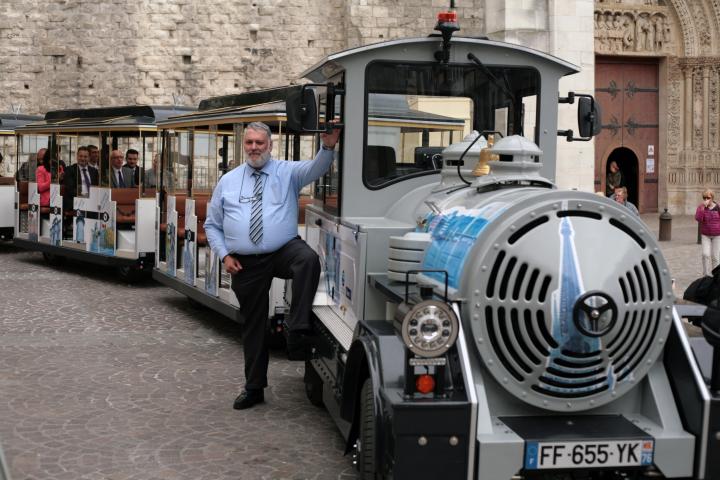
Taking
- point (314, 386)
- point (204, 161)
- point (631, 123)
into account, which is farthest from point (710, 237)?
point (631, 123)

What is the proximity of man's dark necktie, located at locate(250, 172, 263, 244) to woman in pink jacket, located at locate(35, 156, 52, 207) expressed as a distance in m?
8.82

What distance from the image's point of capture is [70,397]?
593cm

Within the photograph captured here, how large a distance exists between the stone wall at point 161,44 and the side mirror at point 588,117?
16.4 metres

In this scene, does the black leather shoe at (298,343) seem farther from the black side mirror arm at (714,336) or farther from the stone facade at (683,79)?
the stone facade at (683,79)

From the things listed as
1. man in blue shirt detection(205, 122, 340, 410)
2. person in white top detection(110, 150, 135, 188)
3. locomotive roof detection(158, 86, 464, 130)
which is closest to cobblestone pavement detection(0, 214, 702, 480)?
man in blue shirt detection(205, 122, 340, 410)

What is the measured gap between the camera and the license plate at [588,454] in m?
3.33

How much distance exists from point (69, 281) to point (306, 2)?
452 inches

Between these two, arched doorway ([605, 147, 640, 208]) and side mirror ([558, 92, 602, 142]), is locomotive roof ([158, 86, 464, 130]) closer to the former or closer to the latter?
side mirror ([558, 92, 602, 142])

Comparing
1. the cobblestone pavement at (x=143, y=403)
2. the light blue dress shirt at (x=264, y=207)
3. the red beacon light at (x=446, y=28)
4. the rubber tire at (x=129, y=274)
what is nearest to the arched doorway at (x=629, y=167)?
the rubber tire at (x=129, y=274)

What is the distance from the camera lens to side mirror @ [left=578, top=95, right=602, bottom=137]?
5.11 m

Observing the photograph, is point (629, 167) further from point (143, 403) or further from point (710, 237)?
point (143, 403)

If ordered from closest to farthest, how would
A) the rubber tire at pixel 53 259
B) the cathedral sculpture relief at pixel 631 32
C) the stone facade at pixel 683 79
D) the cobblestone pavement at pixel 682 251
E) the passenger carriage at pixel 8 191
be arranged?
the cobblestone pavement at pixel 682 251 < the rubber tire at pixel 53 259 < the passenger carriage at pixel 8 191 < the cathedral sculpture relief at pixel 631 32 < the stone facade at pixel 683 79

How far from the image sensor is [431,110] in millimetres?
5066

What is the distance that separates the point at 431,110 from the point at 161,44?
17109mm
